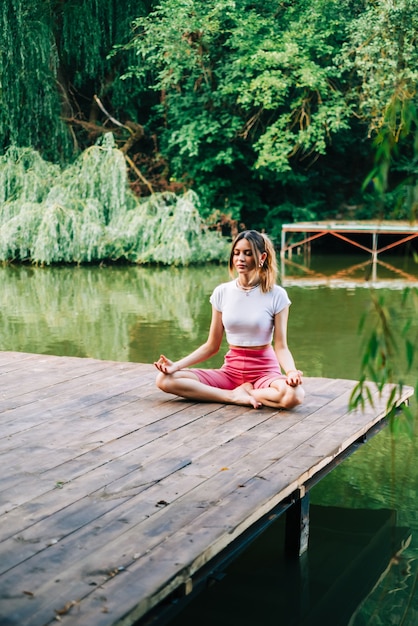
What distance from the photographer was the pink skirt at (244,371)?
4.03 meters

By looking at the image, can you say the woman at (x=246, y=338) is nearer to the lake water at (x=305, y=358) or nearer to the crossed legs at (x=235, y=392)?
the crossed legs at (x=235, y=392)

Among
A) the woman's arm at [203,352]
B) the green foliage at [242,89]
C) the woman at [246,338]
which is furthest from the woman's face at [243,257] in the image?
the green foliage at [242,89]

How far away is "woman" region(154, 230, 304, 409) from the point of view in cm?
392

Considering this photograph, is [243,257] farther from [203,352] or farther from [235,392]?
[235,392]

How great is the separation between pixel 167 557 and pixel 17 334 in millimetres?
6591

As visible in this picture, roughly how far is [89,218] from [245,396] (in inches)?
437

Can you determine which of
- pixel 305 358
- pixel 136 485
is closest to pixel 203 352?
pixel 136 485

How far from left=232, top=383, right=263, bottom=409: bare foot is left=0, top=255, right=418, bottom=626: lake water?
0.58 m

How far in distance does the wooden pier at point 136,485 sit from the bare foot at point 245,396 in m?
0.04

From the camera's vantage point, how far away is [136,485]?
2.84 metres

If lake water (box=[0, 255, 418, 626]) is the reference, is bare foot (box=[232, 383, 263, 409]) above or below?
above

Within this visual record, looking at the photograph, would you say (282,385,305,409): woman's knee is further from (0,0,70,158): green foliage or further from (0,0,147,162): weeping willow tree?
(0,0,70,158): green foliage

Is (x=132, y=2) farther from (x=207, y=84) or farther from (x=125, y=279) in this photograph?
(x=125, y=279)

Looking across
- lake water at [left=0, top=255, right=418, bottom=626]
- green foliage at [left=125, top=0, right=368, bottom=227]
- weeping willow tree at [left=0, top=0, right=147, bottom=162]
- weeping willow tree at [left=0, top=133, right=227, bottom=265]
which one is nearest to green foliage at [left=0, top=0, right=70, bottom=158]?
weeping willow tree at [left=0, top=0, right=147, bottom=162]
